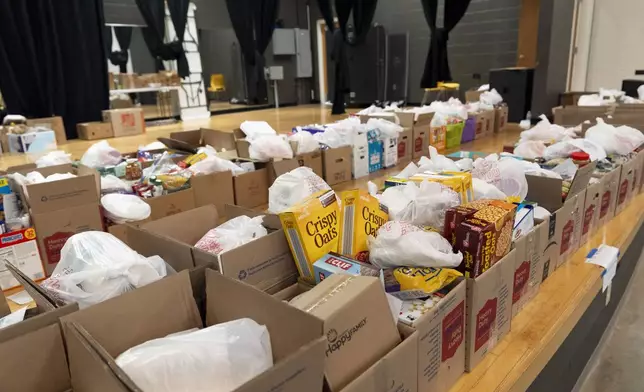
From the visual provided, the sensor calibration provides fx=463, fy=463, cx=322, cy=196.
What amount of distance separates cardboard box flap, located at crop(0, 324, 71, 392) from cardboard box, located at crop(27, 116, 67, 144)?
244 inches

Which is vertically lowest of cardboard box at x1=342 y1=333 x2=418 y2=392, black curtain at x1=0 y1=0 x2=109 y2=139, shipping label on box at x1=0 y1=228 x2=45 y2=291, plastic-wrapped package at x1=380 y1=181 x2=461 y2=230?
shipping label on box at x1=0 y1=228 x2=45 y2=291

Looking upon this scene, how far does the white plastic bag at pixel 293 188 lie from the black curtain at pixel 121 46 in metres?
8.25

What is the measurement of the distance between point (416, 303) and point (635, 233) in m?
1.82

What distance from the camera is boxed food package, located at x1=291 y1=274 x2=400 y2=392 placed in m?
0.96

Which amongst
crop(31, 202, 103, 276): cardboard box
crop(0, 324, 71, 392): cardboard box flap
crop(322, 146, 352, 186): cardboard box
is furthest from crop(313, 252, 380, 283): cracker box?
crop(322, 146, 352, 186): cardboard box

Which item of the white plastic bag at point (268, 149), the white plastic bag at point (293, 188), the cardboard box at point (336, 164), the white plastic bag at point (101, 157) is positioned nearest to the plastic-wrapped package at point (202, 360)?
the white plastic bag at point (293, 188)

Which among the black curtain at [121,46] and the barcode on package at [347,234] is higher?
the black curtain at [121,46]

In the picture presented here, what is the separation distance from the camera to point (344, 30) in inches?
319

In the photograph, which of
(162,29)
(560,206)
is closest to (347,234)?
(560,206)

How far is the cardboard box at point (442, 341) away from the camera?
44.4 inches

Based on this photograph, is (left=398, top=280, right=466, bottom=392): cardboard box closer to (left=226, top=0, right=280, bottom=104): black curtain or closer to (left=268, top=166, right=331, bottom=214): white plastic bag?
(left=268, top=166, right=331, bottom=214): white plastic bag

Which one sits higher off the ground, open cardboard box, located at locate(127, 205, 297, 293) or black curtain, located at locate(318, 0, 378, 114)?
black curtain, located at locate(318, 0, 378, 114)

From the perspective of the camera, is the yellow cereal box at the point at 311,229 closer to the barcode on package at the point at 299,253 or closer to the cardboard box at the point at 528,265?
the barcode on package at the point at 299,253

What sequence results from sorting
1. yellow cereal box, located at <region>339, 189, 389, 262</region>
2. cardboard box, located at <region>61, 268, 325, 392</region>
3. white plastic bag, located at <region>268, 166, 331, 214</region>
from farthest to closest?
white plastic bag, located at <region>268, 166, 331, 214</region>
yellow cereal box, located at <region>339, 189, 389, 262</region>
cardboard box, located at <region>61, 268, 325, 392</region>
